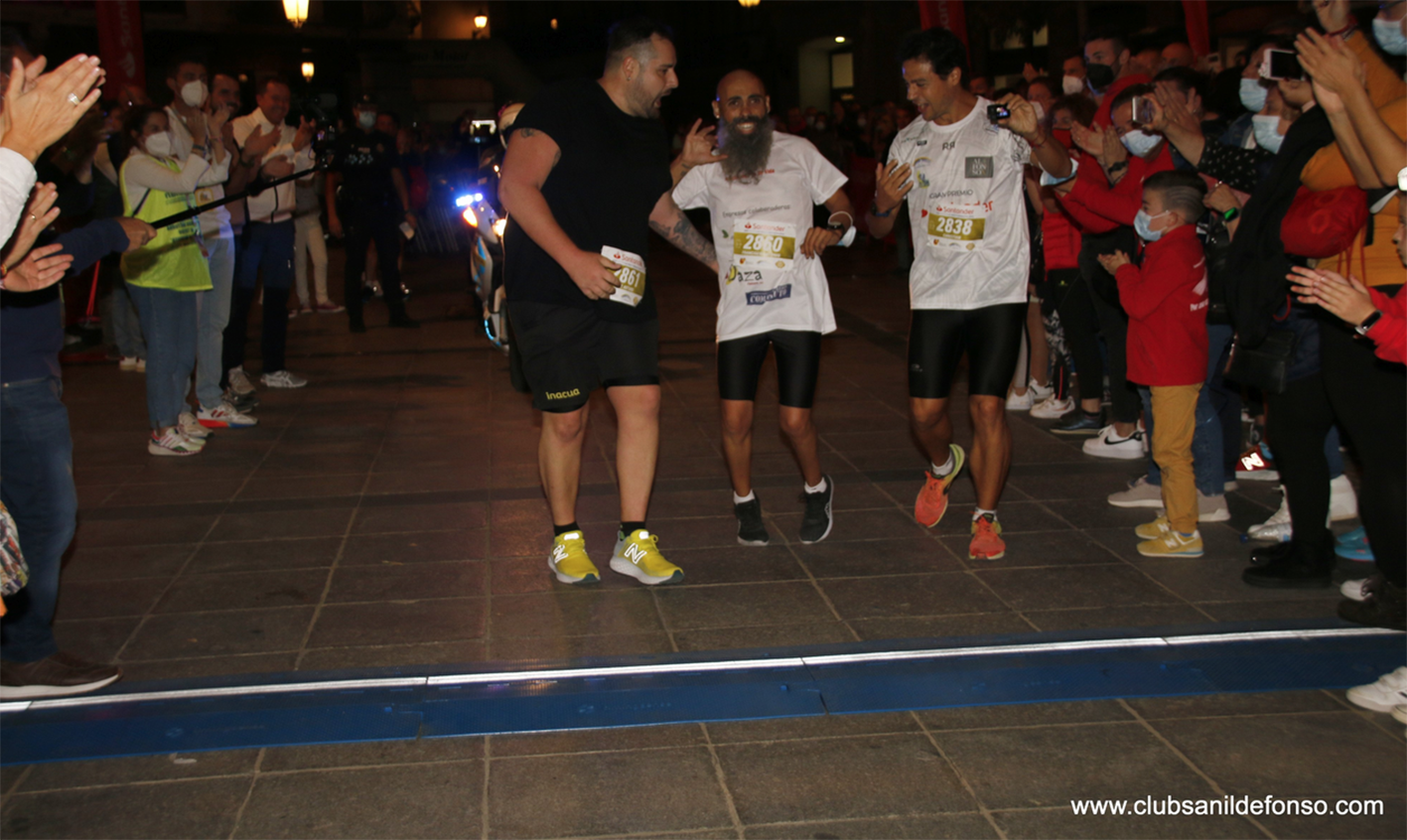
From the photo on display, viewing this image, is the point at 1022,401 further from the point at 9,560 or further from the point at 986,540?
the point at 9,560

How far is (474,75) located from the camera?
40.9 metres

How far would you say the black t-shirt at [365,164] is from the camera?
11648 mm

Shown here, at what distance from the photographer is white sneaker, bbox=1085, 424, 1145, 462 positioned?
6426 mm

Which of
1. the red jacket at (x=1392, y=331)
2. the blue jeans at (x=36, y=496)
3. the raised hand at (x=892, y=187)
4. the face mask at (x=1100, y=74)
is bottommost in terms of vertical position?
the blue jeans at (x=36, y=496)

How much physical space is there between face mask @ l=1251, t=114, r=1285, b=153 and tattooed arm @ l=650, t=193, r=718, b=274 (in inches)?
87.8

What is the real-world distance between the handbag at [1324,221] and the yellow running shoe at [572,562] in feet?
9.22

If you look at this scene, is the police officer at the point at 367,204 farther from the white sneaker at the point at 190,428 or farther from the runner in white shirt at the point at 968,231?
the runner in white shirt at the point at 968,231

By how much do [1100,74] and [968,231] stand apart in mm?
3142

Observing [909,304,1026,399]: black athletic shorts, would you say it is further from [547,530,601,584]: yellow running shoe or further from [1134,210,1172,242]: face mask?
[547,530,601,584]: yellow running shoe

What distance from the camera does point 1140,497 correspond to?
18.1ft

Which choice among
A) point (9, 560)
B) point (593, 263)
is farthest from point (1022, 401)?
point (9, 560)

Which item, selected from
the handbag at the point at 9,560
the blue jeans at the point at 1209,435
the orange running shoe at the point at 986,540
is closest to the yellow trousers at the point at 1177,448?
the blue jeans at the point at 1209,435

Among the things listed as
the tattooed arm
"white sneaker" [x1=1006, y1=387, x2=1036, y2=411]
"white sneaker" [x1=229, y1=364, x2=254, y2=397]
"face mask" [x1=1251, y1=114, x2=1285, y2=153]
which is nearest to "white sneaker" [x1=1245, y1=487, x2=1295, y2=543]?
"face mask" [x1=1251, y1=114, x2=1285, y2=153]

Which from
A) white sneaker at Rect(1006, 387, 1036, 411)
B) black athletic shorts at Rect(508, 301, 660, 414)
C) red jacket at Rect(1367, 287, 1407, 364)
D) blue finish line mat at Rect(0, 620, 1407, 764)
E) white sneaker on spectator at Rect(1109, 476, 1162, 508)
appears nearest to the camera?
red jacket at Rect(1367, 287, 1407, 364)
